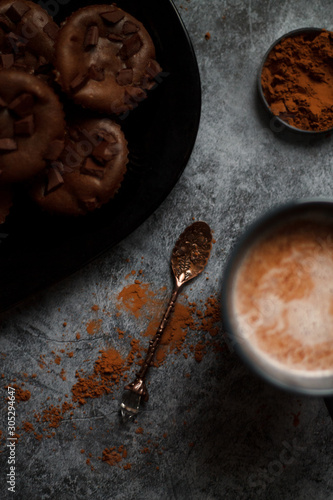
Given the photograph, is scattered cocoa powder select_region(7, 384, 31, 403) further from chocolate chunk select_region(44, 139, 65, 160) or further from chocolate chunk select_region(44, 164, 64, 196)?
chocolate chunk select_region(44, 139, 65, 160)

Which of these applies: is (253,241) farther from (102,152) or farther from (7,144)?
(7,144)

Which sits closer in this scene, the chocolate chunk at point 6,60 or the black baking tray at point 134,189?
the chocolate chunk at point 6,60

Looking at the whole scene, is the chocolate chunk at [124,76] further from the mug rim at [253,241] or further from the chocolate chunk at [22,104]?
the mug rim at [253,241]

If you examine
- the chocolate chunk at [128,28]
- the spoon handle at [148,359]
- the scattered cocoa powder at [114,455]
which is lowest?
the scattered cocoa powder at [114,455]

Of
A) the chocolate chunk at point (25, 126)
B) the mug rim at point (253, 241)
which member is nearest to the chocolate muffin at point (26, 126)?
the chocolate chunk at point (25, 126)

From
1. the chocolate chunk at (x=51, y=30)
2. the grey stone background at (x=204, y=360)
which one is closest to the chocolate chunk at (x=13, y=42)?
the chocolate chunk at (x=51, y=30)

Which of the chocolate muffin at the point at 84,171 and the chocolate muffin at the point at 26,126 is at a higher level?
the chocolate muffin at the point at 26,126

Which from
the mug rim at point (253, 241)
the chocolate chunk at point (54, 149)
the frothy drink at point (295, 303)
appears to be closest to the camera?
the mug rim at point (253, 241)

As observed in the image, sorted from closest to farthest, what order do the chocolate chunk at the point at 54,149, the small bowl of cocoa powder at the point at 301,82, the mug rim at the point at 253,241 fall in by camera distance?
the mug rim at the point at 253,241 → the chocolate chunk at the point at 54,149 → the small bowl of cocoa powder at the point at 301,82
